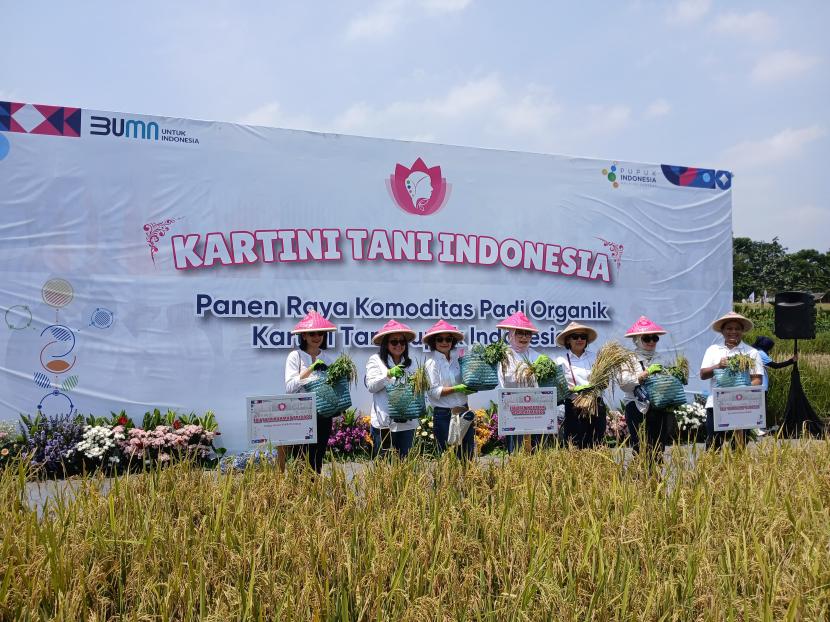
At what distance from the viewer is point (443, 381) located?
5305 mm

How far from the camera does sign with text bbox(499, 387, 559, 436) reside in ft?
16.3

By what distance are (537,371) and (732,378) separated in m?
1.76

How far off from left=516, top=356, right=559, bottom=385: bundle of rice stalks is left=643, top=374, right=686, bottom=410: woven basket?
2.45 feet

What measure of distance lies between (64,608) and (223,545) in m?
0.58

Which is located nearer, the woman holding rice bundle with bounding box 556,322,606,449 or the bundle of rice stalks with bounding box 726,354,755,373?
the woman holding rice bundle with bounding box 556,322,606,449

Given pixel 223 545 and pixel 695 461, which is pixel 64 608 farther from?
pixel 695 461

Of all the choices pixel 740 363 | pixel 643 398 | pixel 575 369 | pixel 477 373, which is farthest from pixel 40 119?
pixel 740 363

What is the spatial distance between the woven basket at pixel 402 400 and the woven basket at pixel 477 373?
0.46 m

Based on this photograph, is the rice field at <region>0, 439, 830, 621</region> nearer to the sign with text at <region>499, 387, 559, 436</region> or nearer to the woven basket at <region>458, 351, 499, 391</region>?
the sign with text at <region>499, 387, 559, 436</region>

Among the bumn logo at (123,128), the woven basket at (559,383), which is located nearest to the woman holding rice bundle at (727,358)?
the woven basket at (559,383)

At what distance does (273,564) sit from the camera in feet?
8.10

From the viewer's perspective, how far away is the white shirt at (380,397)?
198 inches

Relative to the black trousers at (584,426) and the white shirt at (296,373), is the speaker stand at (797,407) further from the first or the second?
the white shirt at (296,373)

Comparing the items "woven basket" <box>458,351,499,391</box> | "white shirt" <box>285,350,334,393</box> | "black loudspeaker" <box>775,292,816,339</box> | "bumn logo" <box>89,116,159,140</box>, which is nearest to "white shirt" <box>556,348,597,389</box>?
"woven basket" <box>458,351,499,391</box>
